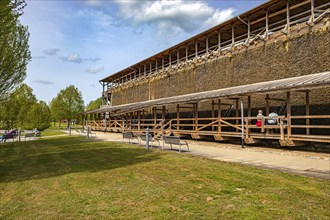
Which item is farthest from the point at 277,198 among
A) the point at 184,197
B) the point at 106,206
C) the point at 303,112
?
the point at 303,112

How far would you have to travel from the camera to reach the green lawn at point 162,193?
432cm

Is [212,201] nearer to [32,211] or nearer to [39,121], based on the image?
[32,211]

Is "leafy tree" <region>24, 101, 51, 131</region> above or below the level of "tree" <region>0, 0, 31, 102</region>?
below

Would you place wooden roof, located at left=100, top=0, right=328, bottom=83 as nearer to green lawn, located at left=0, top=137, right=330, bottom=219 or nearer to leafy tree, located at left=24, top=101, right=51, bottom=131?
green lawn, located at left=0, top=137, right=330, bottom=219

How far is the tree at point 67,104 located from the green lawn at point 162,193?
4256 centimetres

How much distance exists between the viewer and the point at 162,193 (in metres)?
5.35

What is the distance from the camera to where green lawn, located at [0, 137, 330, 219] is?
432 centimetres

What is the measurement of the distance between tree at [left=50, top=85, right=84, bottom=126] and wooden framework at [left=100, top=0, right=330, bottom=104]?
54.2 feet

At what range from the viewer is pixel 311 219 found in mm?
3977

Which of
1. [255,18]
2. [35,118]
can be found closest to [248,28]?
[255,18]

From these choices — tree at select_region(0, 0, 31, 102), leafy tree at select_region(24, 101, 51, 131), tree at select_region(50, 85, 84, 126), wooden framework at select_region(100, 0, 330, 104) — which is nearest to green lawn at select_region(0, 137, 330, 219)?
tree at select_region(0, 0, 31, 102)

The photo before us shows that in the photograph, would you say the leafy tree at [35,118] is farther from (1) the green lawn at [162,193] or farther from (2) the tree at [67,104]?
(1) the green lawn at [162,193]

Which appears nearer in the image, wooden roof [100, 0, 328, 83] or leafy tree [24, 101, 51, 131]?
→ wooden roof [100, 0, 328, 83]

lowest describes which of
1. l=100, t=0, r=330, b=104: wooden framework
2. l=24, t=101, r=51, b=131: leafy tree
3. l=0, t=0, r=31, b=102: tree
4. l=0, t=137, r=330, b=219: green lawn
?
l=0, t=137, r=330, b=219: green lawn
